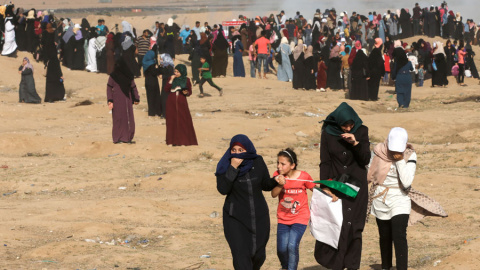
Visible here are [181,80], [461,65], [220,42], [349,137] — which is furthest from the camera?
[220,42]

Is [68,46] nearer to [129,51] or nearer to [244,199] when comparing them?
[129,51]

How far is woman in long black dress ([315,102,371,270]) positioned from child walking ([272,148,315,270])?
0.17 meters

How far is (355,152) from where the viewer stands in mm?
6211

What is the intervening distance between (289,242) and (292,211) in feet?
0.74

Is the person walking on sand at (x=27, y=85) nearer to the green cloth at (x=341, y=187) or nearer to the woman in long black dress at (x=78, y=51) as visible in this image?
the woman in long black dress at (x=78, y=51)

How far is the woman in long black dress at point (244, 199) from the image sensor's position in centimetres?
582

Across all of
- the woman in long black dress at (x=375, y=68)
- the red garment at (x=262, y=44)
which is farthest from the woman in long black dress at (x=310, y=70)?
the woman in long black dress at (x=375, y=68)

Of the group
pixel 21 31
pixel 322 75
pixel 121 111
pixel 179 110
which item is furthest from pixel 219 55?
pixel 179 110

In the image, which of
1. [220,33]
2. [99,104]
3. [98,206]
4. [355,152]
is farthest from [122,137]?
[220,33]

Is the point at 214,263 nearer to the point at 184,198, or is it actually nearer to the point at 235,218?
the point at 235,218

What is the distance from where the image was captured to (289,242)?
252 inches

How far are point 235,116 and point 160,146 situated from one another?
4.96 meters

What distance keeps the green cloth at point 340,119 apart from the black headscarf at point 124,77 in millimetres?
7795

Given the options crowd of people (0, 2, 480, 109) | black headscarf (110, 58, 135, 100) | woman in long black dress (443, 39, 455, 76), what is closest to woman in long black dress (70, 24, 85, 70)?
crowd of people (0, 2, 480, 109)
